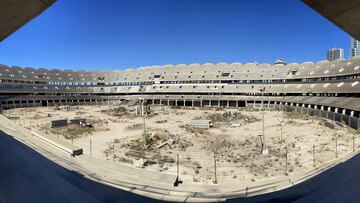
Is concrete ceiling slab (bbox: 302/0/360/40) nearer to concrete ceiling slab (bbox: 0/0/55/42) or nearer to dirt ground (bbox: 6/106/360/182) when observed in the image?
concrete ceiling slab (bbox: 0/0/55/42)

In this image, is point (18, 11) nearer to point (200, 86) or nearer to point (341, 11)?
point (341, 11)

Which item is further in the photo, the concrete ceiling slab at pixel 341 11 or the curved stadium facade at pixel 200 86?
the curved stadium facade at pixel 200 86

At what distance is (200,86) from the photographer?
73.5 m

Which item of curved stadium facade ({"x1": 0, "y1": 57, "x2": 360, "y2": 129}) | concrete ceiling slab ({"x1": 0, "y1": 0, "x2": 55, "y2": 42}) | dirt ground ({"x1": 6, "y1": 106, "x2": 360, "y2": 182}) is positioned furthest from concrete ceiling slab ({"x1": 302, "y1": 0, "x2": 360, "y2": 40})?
curved stadium facade ({"x1": 0, "y1": 57, "x2": 360, "y2": 129})

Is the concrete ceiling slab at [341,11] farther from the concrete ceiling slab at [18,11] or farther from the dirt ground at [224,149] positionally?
the dirt ground at [224,149]

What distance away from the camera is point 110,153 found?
19703mm

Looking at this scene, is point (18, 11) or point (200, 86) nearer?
point (18, 11)

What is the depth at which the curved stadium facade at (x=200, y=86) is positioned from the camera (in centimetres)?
4612

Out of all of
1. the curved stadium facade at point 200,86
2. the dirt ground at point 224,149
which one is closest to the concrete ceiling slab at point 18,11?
the dirt ground at point 224,149

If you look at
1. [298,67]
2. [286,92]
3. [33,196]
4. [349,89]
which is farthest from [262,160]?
[298,67]

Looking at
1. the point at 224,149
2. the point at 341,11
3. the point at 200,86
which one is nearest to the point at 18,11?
the point at 341,11

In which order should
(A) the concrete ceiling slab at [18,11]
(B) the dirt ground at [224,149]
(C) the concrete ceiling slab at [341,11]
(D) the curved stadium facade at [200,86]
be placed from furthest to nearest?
(D) the curved stadium facade at [200,86] → (B) the dirt ground at [224,149] → (C) the concrete ceiling slab at [341,11] → (A) the concrete ceiling slab at [18,11]

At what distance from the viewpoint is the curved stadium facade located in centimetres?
4612

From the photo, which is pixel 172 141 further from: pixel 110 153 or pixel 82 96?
pixel 82 96
